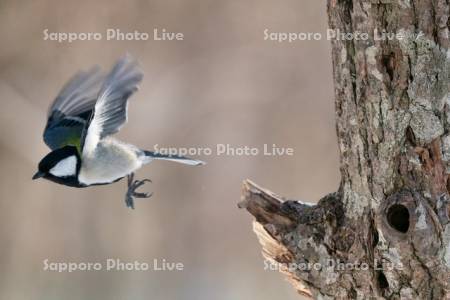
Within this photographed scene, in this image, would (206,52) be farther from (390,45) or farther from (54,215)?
(390,45)

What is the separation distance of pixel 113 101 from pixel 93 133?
0.14 metres

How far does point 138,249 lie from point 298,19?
78.4 inches

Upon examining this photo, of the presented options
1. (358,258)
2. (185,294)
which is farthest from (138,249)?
(358,258)

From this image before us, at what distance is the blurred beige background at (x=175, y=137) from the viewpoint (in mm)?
5023

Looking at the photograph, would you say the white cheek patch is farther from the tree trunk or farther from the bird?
the tree trunk

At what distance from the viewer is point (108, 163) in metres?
2.97

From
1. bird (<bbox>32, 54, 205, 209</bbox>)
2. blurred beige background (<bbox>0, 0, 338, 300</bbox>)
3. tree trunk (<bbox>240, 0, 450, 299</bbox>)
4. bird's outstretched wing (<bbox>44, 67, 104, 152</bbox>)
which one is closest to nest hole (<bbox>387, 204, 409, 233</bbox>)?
tree trunk (<bbox>240, 0, 450, 299</bbox>)

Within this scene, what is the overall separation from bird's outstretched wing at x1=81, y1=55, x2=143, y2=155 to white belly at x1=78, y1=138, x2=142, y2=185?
46 millimetres

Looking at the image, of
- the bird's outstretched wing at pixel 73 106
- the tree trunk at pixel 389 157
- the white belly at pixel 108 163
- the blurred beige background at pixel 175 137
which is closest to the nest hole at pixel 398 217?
the tree trunk at pixel 389 157

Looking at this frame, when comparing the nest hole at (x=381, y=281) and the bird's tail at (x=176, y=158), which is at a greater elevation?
the bird's tail at (x=176, y=158)

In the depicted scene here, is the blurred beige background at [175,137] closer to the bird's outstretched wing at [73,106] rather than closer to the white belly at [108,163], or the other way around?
the bird's outstretched wing at [73,106]

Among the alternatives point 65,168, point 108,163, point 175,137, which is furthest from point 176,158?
point 175,137

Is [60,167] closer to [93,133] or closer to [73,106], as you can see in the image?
[93,133]

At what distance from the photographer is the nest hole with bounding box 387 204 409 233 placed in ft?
5.94
